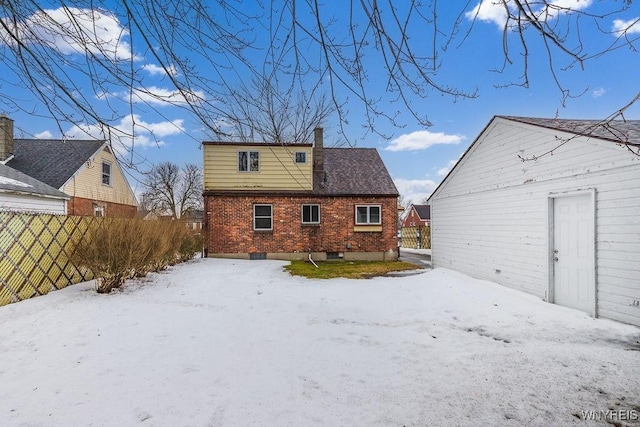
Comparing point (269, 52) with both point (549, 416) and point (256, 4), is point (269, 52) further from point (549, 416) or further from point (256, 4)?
point (549, 416)

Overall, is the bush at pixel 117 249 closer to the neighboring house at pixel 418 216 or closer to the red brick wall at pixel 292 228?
the red brick wall at pixel 292 228

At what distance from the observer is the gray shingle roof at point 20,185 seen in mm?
10573

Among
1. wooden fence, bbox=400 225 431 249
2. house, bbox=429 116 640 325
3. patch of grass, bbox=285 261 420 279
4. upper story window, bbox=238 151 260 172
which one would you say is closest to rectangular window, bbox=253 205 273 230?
upper story window, bbox=238 151 260 172

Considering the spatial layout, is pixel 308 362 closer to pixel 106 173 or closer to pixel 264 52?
pixel 264 52

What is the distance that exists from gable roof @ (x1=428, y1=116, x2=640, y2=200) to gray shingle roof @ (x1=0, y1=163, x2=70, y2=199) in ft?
47.9

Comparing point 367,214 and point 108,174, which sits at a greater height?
point 108,174

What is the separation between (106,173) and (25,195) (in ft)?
26.5

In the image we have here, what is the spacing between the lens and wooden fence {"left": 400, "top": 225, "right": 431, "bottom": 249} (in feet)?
82.6

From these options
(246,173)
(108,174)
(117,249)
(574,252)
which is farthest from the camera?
(108,174)

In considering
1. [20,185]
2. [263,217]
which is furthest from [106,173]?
[263,217]

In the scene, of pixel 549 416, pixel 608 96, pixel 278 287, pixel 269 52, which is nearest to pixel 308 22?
pixel 269 52

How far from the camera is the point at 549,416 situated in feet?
9.53

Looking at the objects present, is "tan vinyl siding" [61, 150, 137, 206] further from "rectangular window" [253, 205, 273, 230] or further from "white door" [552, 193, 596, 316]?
"white door" [552, 193, 596, 316]

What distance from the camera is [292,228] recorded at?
15.3m
